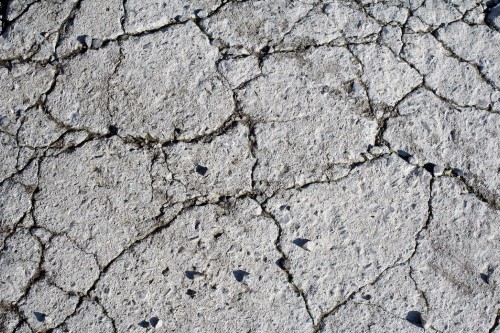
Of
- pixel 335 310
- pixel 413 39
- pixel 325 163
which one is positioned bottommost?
pixel 335 310

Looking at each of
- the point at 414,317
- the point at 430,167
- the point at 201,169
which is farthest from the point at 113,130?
the point at 414,317

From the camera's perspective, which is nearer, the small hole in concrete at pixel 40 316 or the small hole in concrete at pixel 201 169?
the small hole in concrete at pixel 40 316

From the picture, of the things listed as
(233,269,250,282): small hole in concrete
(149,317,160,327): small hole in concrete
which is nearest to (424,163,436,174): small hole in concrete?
(233,269,250,282): small hole in concrete

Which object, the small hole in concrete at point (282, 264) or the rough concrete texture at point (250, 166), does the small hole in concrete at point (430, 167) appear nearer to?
the rough concrete texture at point (250, 166)

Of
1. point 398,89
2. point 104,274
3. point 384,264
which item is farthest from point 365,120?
point 104,274

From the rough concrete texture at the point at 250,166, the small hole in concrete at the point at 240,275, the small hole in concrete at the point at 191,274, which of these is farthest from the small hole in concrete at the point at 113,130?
the small hole in concrete at the point at 240,275

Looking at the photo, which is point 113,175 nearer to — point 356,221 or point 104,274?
point 104,274

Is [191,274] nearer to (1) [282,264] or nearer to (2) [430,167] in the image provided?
(1) [282,264]

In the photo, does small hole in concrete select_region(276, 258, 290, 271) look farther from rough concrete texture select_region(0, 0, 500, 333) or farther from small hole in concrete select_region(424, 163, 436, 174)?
small hole in concrete select_region(424, 163, 436, 174)
